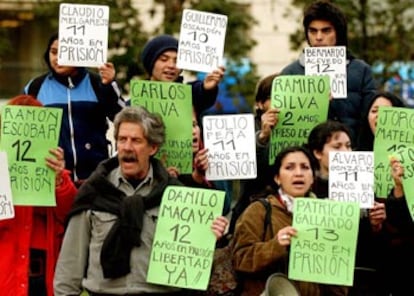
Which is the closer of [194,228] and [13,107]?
[194,228]

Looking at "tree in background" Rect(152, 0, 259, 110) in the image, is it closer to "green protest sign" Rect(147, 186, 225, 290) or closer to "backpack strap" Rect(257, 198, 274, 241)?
"backpack strap" Rect(257, 198, 274, 241)

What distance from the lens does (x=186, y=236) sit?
739 cm

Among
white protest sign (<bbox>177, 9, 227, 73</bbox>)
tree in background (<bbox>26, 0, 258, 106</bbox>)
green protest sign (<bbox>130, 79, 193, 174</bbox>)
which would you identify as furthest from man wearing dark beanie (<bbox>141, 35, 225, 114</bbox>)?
tree in background (<bbox>26, 0, 258, 106</bbox>)

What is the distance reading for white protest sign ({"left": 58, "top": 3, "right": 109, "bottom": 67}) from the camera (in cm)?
834

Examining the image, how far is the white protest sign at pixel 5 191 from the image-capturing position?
25.3 feet

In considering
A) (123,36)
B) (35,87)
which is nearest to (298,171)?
(35,87)

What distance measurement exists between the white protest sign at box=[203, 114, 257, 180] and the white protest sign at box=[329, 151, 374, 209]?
0.57 m

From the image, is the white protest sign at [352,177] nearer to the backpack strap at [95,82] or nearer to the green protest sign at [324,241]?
the green protest sign at [324,241]

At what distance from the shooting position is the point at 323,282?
738cm

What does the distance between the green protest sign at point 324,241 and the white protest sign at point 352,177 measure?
339 mm

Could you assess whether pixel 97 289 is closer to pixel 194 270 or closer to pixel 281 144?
pixel 194 270

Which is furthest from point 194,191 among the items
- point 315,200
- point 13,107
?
point 13,107

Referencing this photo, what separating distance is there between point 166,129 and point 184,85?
0.29 m

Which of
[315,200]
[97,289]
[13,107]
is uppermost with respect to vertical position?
[13,107]
